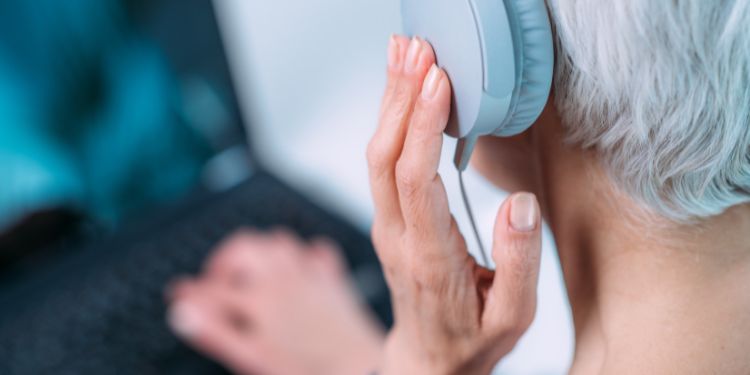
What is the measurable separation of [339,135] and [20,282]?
549 mm

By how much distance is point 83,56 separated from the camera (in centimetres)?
104

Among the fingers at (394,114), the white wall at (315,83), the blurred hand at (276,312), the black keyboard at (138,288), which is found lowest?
the blurred hand at (276,312)

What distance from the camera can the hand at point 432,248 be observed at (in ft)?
1.31

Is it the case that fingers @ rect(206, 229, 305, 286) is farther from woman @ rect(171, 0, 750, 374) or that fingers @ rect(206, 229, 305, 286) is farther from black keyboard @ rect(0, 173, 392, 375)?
woman @ rect(171, 0, 750, 374)

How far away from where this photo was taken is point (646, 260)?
0.44m

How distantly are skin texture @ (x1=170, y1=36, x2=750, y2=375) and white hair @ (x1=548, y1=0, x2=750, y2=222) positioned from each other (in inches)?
1.1

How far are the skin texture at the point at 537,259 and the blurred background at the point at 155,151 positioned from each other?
319 mm

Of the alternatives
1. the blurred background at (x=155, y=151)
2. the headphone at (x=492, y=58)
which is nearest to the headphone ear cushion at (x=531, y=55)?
the headphone at (x=492, y=58)

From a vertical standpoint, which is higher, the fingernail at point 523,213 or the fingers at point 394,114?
the fingers at point 394,114

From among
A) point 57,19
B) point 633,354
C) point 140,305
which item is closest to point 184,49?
point 57,19

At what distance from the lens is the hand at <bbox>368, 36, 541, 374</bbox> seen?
398 mm

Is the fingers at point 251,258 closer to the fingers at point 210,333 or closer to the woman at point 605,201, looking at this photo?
the fingers at point 210,333

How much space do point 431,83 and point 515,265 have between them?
0.44ft

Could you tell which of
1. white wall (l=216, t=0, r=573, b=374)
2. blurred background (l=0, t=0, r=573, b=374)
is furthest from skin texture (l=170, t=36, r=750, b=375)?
white wall (l=216, t=0, r=573, b=374)
